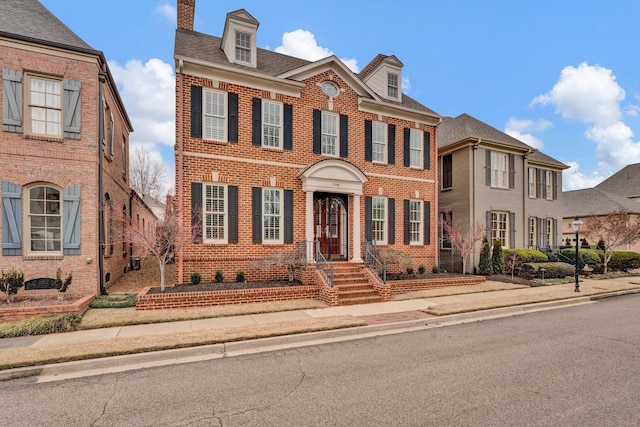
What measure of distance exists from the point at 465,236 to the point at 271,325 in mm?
11837

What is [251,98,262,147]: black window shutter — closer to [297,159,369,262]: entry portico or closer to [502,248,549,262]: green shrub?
[297,159,369,262]: entry portico

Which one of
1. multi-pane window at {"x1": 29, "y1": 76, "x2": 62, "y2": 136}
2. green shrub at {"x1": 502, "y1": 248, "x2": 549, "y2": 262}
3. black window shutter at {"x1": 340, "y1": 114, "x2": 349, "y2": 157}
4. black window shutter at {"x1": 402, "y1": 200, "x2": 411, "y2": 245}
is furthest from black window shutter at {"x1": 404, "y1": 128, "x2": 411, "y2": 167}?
multi-pane window at {"x1": 29, "y1": 76, "x2": 62, "y2": 136}

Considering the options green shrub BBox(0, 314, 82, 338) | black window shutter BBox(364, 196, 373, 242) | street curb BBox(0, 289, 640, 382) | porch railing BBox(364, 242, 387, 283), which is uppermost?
black window shutter BBox(364, 196, 373, 242)

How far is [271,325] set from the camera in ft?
24.2

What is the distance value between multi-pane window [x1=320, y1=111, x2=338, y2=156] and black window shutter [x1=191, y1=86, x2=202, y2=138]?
475cm

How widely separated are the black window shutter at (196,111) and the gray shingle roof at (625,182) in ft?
146

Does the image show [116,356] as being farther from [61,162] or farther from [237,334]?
[61,162]

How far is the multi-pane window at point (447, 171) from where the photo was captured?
740 inches

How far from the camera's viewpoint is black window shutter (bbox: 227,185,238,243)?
1161cm

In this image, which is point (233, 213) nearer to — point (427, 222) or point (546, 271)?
point (427, 222)

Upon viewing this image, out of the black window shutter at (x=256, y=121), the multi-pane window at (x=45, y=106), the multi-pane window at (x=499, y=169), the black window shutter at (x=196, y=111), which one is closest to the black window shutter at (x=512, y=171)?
the multi-pane window at (x=499, y=169)

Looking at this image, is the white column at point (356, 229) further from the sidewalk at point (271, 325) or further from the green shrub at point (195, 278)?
the green shrub at point (195, 278)

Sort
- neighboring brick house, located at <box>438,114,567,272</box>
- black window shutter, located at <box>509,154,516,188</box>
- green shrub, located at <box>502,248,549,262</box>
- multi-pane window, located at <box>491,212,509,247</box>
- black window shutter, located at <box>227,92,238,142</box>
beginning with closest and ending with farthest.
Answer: black window shutter, located at <box>227,92,238,142</box>
green shrub, located at <box>502,248,549,262</box>
neighboring brick house, located at <box>438,114,567,272</box>
multi-pane window, located at <box>491,212,509,247</box>
black window shutter, located at <box>509,154,516,188</box>

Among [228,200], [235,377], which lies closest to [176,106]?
[228,200]
